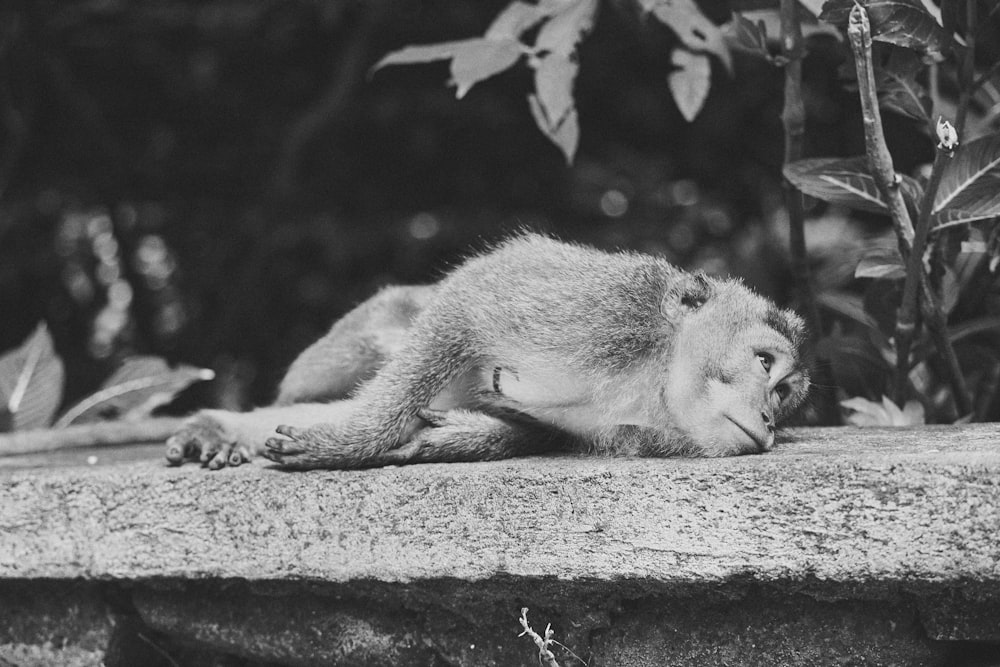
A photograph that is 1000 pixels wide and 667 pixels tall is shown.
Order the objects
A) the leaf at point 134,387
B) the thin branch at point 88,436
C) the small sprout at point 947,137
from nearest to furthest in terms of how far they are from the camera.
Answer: the small sprout at point 947,137, the thin branch at point 88,436, the leaf at point 134,387

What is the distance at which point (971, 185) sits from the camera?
9.73ft

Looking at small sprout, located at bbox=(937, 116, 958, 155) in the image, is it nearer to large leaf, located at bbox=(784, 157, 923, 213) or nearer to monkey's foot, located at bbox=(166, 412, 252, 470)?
large leaf, located at bbox=(784, 157, 923, 213)

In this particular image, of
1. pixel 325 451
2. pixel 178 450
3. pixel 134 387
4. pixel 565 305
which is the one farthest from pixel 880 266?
pixel 134 387

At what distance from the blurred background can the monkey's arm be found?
9.61 feet

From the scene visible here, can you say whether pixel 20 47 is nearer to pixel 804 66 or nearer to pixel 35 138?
pixel 35 138

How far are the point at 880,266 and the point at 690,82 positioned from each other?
90cm

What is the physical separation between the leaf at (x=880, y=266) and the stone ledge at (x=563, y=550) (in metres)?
0.50

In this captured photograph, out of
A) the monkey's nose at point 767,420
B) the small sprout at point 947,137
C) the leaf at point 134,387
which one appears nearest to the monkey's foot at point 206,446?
the leaf at point 134,387

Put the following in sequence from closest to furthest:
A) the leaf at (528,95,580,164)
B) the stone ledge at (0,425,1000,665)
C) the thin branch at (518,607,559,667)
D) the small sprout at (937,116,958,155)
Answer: the stone ledge at (0,425,1000,665), the thin branch at (518,607,559,667), the small sprout at (937,116,958,155), the leaf at (528,95,580,164)

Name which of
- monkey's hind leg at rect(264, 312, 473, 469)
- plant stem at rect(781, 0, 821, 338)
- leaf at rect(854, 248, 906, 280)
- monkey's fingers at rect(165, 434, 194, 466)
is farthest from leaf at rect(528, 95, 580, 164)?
monkey's fingers at rect(165, 434, 194, 466)

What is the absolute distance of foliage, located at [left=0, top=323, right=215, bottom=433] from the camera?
4.15 m

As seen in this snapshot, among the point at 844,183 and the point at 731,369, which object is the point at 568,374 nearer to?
the point at 731,369

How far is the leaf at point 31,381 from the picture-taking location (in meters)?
4.15

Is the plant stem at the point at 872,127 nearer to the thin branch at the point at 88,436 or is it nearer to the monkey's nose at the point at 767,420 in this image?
the monkey's nose at the point at 767,420
